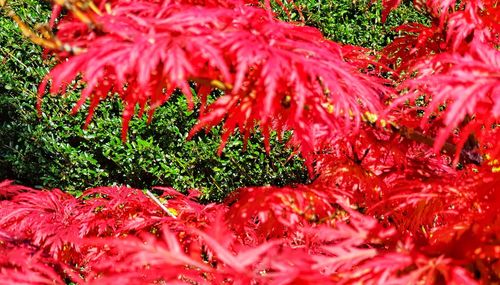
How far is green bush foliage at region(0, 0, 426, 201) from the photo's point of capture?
3.12 meters

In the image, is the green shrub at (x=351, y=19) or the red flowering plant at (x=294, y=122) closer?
the red flowering plant at (x=294, y=122)

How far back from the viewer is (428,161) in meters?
1.44

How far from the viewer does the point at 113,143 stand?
315 centimetres

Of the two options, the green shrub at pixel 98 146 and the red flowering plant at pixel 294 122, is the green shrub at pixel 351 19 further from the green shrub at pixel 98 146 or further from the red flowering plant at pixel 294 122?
the red flowering plant at pixel 294 122

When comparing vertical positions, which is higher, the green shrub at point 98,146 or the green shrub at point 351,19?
the green shrub at point 351,19

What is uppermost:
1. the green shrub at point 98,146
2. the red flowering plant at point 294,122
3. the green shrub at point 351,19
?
the red flowering plant at point 294,122

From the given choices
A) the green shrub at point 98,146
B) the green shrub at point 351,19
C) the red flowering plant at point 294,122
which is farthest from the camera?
the green shrub at point 351,19

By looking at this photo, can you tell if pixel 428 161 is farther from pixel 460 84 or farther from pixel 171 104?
pixel 171 104

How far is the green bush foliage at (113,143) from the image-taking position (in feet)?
10.3

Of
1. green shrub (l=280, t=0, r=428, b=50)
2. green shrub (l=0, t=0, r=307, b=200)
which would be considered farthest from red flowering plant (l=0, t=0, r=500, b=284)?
green shrub (l=280, t=0, r=428, b=50)

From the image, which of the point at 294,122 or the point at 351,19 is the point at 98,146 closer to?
the point at 351,19

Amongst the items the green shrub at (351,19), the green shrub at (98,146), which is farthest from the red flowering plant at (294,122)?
the green shrub at (351,19)

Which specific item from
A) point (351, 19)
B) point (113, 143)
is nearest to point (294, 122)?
point (113, 143)

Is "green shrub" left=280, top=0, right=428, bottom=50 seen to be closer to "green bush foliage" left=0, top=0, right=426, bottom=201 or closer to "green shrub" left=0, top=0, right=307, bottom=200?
"green bush foliage" left=0, top=0, right=426, bottom=201
